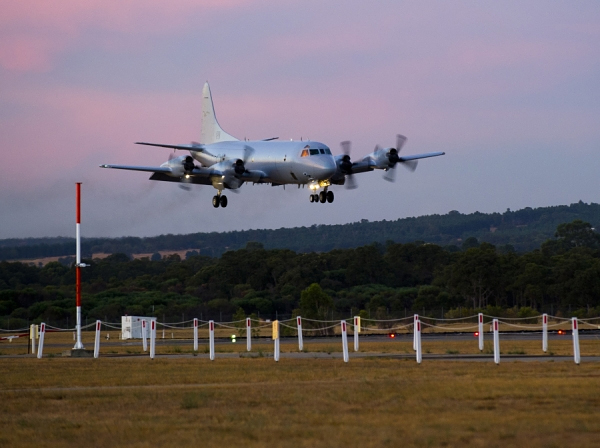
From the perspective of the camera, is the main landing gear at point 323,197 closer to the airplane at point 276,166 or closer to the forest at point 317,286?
the airplane at point 276,166

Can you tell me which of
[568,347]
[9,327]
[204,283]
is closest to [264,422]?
[568,347]

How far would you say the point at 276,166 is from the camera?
5547 cm

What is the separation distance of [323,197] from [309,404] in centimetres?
3704

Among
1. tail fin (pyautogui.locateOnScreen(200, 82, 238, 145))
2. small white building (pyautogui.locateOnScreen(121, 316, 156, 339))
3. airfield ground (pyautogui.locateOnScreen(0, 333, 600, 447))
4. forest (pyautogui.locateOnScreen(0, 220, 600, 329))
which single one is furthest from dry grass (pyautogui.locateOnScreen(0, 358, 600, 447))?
tail fin (pyautogui.locateOnScreen(200, 82, 238, 145))

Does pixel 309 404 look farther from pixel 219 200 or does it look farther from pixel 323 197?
pixel 219 200

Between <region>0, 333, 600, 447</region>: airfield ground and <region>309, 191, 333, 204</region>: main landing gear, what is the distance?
2548 cm

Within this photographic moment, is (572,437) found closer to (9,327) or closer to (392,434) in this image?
(392,434)

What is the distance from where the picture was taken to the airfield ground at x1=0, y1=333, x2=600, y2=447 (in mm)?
15227

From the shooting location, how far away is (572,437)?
14.4 meters

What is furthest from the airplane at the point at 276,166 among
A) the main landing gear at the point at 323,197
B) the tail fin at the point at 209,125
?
the tail fin at the point at 209,125

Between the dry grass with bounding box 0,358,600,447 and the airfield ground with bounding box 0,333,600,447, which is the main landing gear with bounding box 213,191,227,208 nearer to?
the airfield ground with bounding box 0,333,600,447

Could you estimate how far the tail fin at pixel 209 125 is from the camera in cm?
7094

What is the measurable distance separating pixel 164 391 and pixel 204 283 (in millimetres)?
105611

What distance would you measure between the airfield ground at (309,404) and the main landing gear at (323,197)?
2548 centimetres
